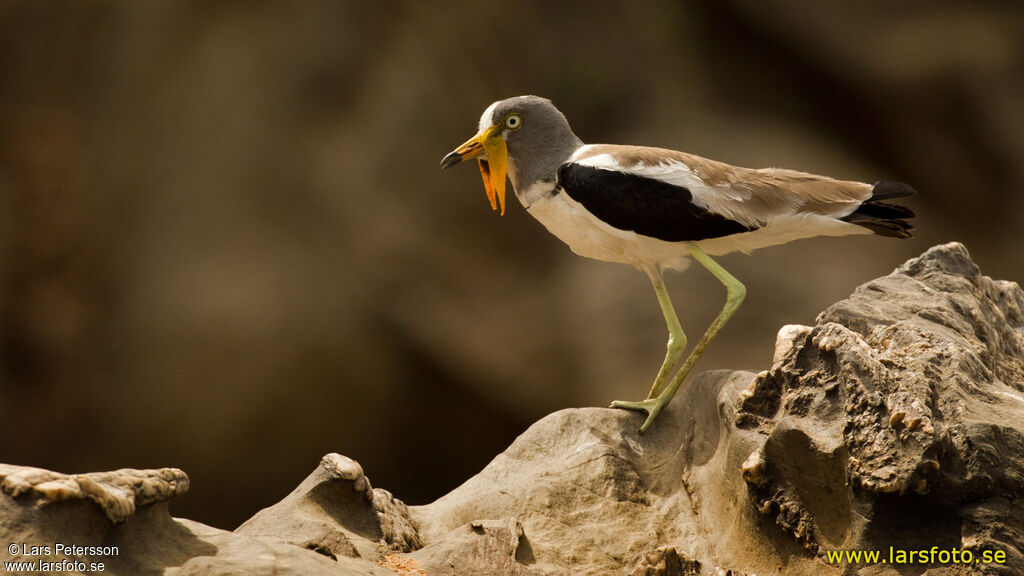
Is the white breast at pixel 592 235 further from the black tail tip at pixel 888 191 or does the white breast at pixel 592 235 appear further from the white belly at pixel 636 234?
the black tail tip at pixel 888 191

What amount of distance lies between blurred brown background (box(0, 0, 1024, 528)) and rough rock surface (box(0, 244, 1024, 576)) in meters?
2.37

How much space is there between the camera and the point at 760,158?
17.9ft

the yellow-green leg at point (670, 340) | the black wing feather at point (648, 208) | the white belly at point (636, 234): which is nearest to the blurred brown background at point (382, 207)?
the yellow-green leg at point (670, 340)

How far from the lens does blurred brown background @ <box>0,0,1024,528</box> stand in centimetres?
534

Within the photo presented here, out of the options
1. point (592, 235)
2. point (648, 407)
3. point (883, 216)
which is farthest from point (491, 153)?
point (883, 216)

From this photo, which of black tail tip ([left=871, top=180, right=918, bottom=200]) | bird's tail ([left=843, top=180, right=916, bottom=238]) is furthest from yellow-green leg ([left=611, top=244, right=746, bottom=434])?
black tail tip ([left=871, top=180, right=918, bottom=200])

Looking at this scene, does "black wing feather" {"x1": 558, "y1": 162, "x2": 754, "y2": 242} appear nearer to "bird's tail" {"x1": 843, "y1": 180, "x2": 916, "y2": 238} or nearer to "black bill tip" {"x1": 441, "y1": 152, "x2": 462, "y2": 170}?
"bird's tail" {"x1": 843, "y1": 180, "x2": 916, "y2": 238}

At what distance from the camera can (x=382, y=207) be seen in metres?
5.51

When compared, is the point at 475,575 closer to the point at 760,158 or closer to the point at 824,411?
the point at 824,411

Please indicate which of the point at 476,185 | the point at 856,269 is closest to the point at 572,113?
the point at 476,185

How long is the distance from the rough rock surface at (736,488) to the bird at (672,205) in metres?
0.23

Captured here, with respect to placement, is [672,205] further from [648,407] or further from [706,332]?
[648,407]

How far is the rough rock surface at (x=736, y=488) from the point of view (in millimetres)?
1917

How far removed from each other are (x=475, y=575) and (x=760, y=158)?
383cm
